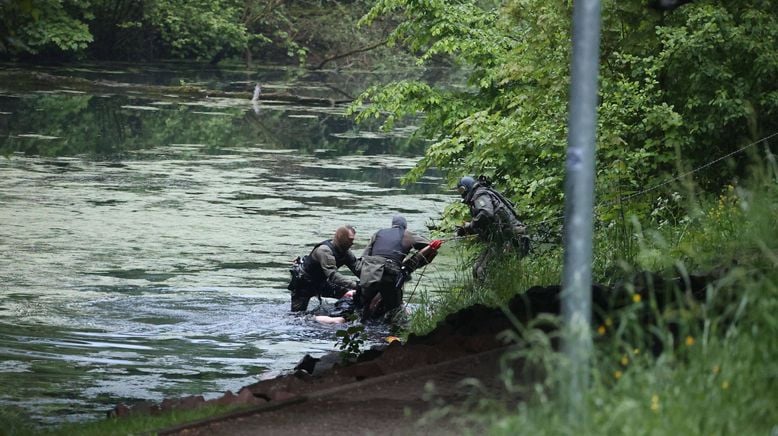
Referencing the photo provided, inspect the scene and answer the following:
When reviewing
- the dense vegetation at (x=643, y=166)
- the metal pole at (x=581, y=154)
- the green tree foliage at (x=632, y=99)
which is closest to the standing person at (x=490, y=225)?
the dense vegetation at (x=643, y=166)

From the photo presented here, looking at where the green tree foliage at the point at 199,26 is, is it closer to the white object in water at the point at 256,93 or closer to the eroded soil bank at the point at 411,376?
the white object in water at the point at 256,93

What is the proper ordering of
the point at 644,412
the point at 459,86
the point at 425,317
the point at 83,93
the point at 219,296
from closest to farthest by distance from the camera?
the point at 644,412, the point at 425,317, the point at 219,296, the point at 83,93, the point at 459,86

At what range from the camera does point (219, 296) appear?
18234mm

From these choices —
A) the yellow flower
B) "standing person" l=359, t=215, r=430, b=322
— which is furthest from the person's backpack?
the yellow flower

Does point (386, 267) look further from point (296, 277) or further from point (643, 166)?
point (643, 166)

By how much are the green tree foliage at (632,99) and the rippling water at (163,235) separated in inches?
139

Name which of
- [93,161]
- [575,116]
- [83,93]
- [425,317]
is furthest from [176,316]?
[83,93]

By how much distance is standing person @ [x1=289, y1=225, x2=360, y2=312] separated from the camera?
56.3 ft

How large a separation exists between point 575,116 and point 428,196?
79.2 feet

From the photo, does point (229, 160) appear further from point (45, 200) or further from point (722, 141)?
point (722, 141)

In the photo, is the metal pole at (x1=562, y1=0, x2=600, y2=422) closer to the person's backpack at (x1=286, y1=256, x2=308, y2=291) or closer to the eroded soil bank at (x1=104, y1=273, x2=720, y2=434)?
the eroded soil bank at (x1=104, y1=273, x2=720, y2=434)

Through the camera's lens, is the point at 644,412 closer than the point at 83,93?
Yes

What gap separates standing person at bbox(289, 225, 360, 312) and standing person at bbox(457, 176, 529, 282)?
1.58m

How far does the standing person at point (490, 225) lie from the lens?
14.2 meters
